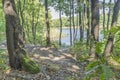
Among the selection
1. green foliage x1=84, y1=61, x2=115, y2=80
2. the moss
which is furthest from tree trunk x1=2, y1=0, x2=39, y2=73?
green foliage x1=84, y1=61, x2=115, y2=80

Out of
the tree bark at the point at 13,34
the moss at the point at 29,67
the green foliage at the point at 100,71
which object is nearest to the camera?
the green foliage at the point at 100,71

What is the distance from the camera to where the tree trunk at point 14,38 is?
8.95 meters

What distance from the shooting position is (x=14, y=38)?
914 cm

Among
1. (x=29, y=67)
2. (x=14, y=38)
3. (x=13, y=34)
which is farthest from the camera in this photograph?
(x=29, y=67)

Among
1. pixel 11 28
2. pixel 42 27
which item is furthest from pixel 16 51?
pixel 42 27

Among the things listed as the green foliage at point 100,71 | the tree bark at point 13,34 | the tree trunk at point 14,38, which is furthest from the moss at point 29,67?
the green foliage at point 100,71

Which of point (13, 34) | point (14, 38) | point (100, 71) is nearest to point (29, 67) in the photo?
point (14, 38)

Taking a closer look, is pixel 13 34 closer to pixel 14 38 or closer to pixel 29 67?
pixel 14 38

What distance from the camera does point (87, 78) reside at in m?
1.25

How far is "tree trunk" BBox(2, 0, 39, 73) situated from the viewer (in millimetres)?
8945

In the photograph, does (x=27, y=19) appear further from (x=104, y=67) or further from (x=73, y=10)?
(x=104, y=67)

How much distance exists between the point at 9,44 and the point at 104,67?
8.38 meters

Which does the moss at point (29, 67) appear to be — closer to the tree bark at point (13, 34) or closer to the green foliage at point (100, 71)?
the tree bark at point (13, 34)

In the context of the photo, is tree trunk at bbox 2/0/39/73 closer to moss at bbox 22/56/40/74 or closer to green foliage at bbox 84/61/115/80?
moss at bbox 22/56/40/74
